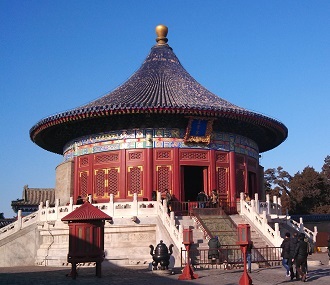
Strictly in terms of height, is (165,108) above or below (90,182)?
above

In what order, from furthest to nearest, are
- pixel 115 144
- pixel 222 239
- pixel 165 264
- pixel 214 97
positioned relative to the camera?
pixel 214 97 → pixel 115 144 → pixel 222 239 → pixel 165 264

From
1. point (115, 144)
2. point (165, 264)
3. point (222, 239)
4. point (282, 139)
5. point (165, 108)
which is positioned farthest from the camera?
point (282, 139)

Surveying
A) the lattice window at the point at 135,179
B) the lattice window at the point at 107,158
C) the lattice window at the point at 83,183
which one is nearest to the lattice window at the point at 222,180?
the lattice window at the point at 135,179

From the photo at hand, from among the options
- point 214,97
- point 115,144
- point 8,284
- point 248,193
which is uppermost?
point 214,97

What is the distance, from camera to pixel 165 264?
15.6 meters

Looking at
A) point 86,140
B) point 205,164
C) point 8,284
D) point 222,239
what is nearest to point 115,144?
point 86,140

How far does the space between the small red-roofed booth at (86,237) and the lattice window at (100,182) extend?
33.2 feet

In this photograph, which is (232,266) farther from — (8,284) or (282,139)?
(282,139)

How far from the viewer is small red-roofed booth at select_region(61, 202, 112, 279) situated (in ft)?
49.0

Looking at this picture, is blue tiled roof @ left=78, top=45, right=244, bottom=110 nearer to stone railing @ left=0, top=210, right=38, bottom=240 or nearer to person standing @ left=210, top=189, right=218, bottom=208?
person standing @ left=210, top=189, right=218, bottom=208

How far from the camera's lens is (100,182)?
25.8 m

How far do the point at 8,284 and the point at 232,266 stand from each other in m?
7.02

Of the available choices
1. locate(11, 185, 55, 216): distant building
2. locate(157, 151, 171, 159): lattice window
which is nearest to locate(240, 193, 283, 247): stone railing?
locate(157, 151, 171, 159): lattice window

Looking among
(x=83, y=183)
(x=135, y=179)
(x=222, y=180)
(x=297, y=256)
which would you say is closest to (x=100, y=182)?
(x=83, y=183)
